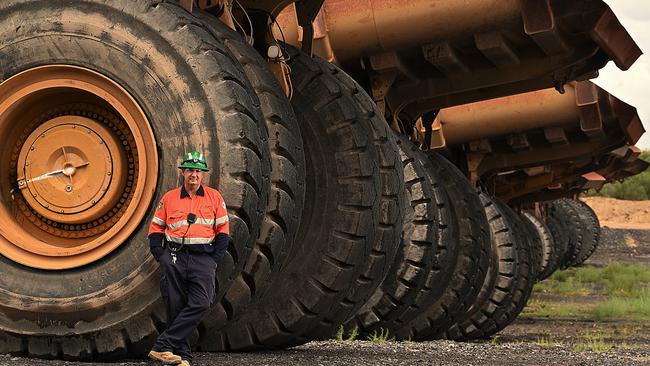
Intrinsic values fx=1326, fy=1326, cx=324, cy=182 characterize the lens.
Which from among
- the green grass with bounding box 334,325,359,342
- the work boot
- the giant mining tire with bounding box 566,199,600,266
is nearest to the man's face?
the work boot

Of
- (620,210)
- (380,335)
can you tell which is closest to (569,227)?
(380,335)

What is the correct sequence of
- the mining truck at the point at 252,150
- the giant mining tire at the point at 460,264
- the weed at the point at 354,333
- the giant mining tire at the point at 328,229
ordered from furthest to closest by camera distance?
the giant mining tire at the point at 460,264 < the weed at the point at 354,333 < the giant mining tire at the point at 328,229 < the mining truck at the point at 252,150

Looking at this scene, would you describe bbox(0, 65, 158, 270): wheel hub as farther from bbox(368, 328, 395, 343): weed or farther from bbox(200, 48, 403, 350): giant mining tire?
bbox(368, 328, 395, 343): weed

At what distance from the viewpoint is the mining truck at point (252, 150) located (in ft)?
17.4

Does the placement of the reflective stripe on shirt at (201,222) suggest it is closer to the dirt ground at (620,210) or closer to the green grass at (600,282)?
the green grass at (600,282)

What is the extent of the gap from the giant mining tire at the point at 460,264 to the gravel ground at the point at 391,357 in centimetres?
231

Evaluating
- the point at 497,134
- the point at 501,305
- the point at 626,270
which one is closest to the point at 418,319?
the point at 501,305

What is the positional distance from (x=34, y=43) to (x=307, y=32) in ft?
9.76

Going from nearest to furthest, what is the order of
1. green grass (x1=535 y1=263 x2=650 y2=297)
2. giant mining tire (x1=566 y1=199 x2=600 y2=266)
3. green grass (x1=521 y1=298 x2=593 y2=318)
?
1. green grass (x1=521 y1=298 x2=593 y2=318)
2. green grass (x1=535 y1=263 x2=650 y2=297)
3. giant mining tire (x1=566 y1=199 x2=600 y2=266)

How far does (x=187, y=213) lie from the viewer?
17.0 feet

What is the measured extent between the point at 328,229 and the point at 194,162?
2.16 m

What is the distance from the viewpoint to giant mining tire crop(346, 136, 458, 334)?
32.2 ft

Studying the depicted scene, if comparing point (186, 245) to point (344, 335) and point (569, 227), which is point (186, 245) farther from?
point (569, 227)

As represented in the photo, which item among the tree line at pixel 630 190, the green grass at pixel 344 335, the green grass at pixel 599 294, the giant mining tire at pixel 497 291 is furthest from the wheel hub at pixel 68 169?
the tree line at pixel 630 190
